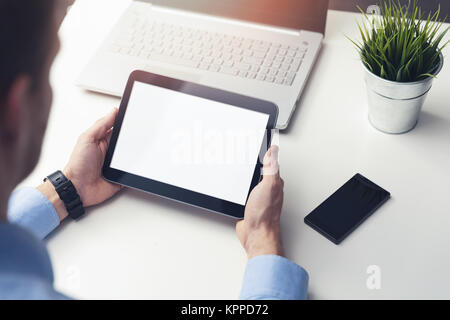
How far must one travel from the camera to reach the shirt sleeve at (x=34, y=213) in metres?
0.80

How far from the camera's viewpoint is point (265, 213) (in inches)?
30.8

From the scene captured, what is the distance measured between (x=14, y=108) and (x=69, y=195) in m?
0.34

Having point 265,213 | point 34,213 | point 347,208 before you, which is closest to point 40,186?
point 34,213

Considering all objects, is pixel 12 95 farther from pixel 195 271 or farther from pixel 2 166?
pixel 195 271

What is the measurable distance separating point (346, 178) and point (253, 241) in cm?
21

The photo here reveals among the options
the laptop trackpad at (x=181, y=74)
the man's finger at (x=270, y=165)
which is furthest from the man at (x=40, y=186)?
the laptop trackpad at (x=181, y=74)

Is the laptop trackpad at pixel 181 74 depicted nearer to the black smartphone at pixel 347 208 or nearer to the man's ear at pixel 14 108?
the black smartphone at pixel 347 208

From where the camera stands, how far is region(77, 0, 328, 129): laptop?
1.00 metres

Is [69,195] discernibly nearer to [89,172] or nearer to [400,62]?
[89,172]

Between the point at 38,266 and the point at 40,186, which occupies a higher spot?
the point at 38,266

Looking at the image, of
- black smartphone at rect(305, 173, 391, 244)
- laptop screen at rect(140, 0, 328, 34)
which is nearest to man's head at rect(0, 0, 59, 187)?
black smartphone at rect(305, 173, 391, 244)

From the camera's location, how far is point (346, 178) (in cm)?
86

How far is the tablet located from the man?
0.03 meters

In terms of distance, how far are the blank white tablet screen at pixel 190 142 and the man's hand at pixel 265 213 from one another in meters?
0.02
